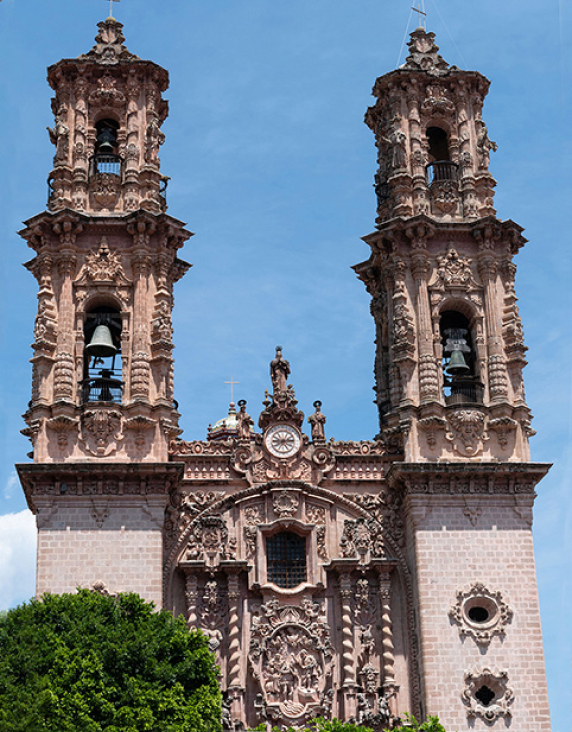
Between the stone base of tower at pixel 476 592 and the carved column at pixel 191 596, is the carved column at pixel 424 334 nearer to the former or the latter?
the stone base of tower at pixel 476 592

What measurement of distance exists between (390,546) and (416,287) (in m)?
7.77

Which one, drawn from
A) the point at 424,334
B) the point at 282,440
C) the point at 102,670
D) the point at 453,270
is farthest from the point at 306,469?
the point at 102,670

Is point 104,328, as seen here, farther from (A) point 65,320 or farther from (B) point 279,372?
(B) point 279,372

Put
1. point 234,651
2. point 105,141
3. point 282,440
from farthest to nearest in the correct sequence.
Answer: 1. point 105,141
2. point 282,440
3. point 234,651

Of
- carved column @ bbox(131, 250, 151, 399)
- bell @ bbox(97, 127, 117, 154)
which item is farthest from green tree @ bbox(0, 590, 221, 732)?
bell @ bbox(97, 127, 117, 154)

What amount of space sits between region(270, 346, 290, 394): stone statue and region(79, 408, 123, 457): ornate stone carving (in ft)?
15.5

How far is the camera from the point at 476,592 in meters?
37.7

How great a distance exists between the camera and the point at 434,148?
45906mm

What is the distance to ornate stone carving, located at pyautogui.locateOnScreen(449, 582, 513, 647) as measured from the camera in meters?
37.2

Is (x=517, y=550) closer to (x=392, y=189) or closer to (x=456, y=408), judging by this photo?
(x=456, y=408)

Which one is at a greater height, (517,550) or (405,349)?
(405,349)

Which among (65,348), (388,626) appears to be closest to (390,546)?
(388,626)

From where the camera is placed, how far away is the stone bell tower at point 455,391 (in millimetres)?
36969

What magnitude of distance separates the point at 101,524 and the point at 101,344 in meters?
5.43
